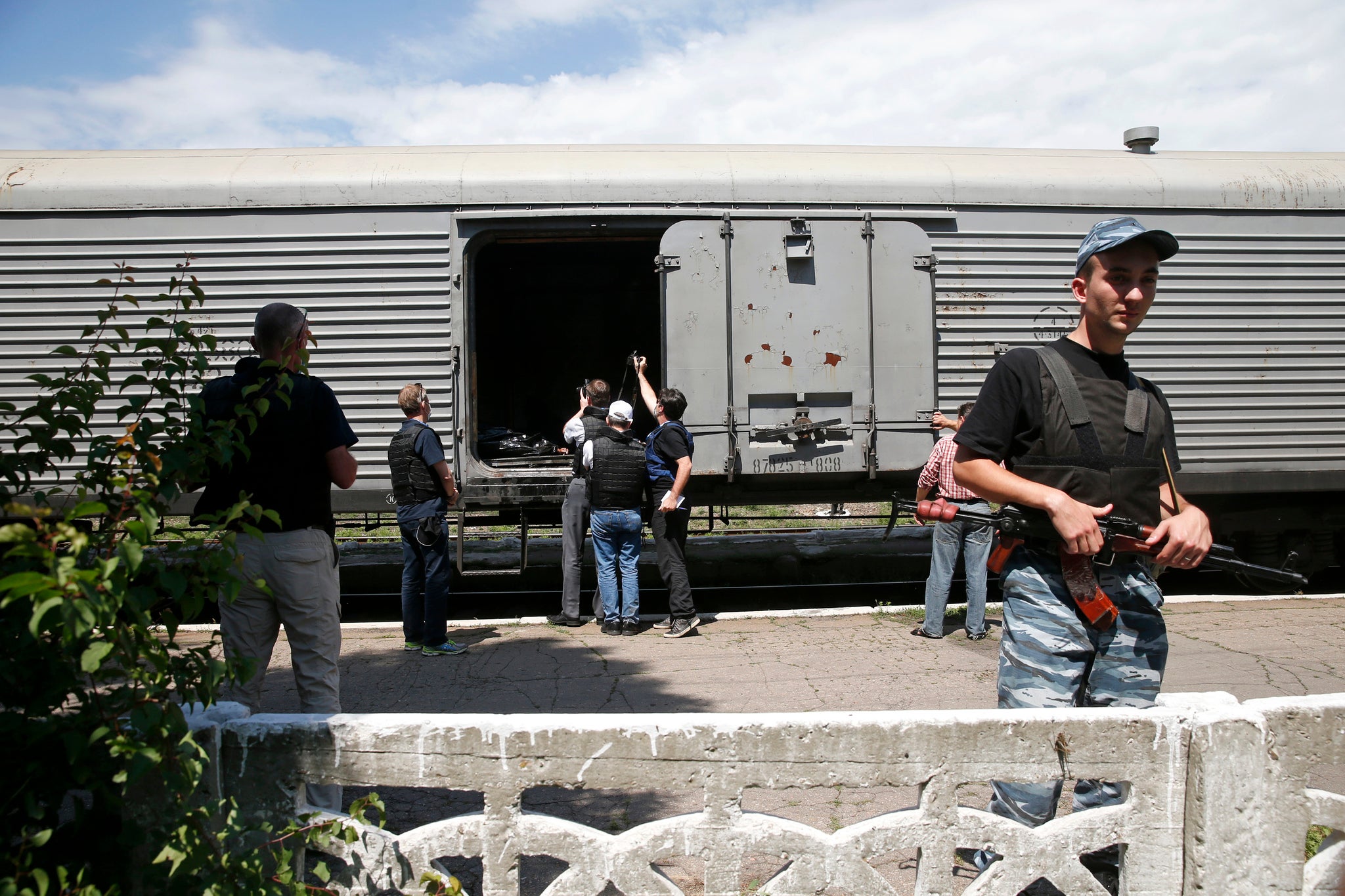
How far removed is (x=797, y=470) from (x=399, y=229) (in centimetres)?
351

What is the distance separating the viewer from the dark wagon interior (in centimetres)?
948

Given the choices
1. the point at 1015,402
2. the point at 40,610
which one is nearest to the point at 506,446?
the point at 1015,402

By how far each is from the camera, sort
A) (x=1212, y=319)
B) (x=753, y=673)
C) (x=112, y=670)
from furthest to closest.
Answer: (x=1212, y=319)
(x=753, y=673)
(x=112, y=670)

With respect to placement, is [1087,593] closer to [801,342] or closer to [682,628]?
[682,628]

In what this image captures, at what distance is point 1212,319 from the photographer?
721 cm

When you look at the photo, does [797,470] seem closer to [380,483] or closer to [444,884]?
[380,483]

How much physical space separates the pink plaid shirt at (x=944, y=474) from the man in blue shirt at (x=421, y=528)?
325 cm

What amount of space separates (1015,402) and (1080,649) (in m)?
0.74

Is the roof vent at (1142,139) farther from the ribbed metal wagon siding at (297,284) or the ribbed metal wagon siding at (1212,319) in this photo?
the ribbed metal wagon siding at (297,284)

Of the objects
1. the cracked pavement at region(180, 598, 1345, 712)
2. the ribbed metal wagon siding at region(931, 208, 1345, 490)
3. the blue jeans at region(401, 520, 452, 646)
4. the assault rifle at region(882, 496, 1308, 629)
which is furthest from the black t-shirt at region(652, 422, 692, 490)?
the assault rifle at region(882, 496, 1308, 629)

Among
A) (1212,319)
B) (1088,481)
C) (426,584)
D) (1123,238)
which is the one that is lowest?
(426,584)

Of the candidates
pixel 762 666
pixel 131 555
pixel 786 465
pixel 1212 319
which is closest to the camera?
pixel 131 555

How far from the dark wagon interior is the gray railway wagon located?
7.59ft

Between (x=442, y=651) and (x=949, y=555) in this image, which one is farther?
(x=949, y=555)
